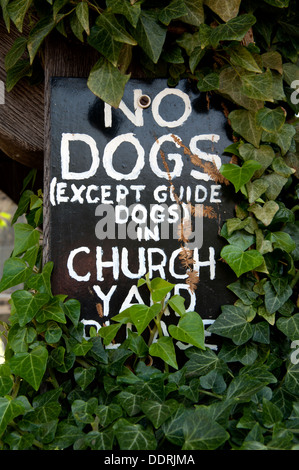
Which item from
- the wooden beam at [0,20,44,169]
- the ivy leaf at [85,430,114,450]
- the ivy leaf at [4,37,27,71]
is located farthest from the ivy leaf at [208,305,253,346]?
the ivy leaf at [4,37,27,71]

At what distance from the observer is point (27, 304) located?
3.10 feet

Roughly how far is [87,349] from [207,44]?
69 cm

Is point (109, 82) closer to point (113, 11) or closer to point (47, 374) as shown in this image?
point (113, 11)

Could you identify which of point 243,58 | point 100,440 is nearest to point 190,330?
point 100,440

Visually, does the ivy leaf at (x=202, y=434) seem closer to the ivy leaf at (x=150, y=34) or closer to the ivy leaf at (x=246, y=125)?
the ivy leaf at (x=246, y=125)

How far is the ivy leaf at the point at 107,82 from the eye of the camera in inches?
37.8

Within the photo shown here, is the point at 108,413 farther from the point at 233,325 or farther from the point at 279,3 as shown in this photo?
the point at 279,3

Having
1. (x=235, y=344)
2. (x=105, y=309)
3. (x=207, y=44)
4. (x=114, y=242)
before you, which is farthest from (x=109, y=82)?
(x=235, y=344)

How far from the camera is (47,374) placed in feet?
3.28

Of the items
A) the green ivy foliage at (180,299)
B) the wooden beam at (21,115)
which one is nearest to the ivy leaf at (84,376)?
the green ivy foliage at (180,299)

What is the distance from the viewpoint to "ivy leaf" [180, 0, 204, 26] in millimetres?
998

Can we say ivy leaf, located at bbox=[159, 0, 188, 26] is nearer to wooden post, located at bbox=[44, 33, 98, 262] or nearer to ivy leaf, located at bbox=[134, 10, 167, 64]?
ivy leaf, located at bbox=[134, 10, 167, 64]

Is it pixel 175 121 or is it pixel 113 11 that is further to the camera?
pixel 175 121

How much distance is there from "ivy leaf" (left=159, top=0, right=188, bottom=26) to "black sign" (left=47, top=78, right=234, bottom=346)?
14 centimetres
